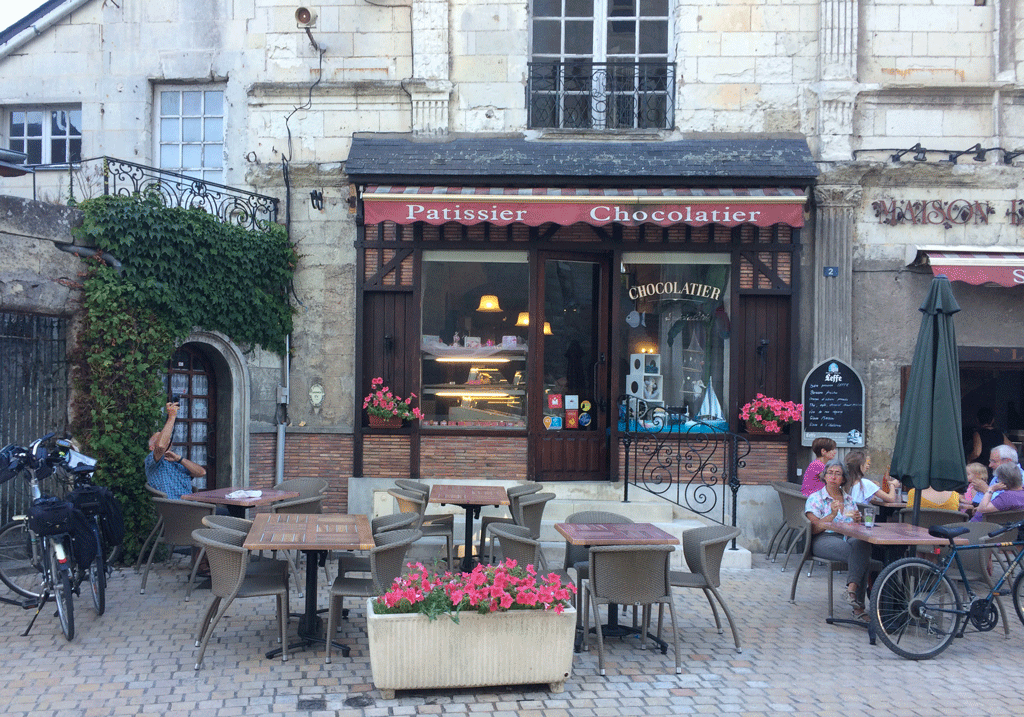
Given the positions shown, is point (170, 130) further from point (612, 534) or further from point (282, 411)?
point (612, 534)

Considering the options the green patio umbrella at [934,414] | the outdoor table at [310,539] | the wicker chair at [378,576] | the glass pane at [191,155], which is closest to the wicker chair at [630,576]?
the wicker chair at [378,576]

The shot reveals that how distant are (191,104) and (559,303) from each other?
533 centimetres

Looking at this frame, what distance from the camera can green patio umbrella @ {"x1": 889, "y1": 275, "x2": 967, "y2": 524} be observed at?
6.94 m

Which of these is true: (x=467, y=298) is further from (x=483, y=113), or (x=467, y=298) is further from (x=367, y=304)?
(x=483, y=113)

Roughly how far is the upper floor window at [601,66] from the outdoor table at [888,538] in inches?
236

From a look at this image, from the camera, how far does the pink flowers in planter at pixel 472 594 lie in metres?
5.21

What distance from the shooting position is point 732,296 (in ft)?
35.8

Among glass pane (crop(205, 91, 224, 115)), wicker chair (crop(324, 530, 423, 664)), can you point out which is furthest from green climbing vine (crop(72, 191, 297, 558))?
wicker chair (crop(324, 530, 423, 664))

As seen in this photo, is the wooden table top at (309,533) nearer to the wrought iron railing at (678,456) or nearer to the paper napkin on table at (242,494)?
the paper napkin on table at (242,494)

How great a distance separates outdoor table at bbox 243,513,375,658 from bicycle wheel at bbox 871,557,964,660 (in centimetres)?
360

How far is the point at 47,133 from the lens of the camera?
11.6 m

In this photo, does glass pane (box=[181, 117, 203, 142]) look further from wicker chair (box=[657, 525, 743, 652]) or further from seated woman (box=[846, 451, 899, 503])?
seated woman (box=[846, 451, 899, 503])

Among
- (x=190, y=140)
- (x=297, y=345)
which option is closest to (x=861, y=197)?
(x=297, y=345)

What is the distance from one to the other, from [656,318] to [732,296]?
37.8 inches
